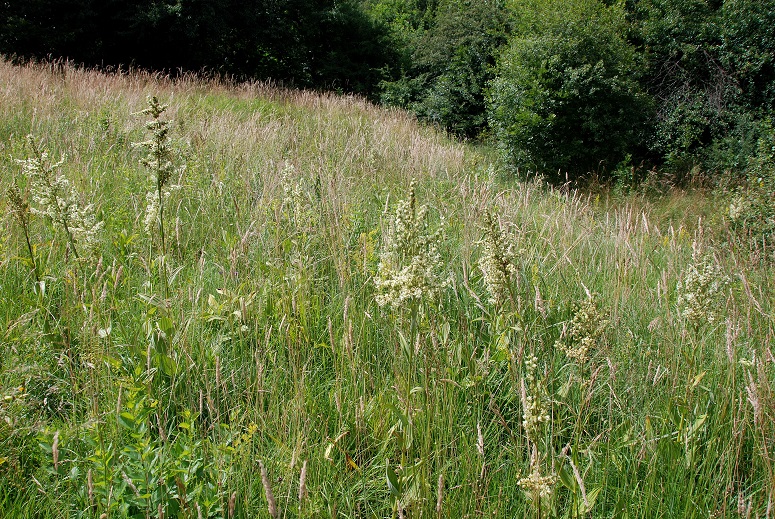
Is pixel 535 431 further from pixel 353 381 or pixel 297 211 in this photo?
pixel 297 211

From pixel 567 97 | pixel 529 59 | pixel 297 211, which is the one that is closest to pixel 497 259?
pixel 297 211

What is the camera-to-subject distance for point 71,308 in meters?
2.03

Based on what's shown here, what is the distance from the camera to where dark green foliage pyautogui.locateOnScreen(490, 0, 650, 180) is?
10.5 metres

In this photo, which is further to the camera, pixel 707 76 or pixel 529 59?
pixel 707 76

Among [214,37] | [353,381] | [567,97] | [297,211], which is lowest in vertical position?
[353,381]

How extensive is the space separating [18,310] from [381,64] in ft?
66.6

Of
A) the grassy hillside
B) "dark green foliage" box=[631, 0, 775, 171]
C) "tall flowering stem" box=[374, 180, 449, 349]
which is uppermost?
"dark green foliage" box=[631, 0, 775, 171]

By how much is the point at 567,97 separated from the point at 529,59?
1.22 m

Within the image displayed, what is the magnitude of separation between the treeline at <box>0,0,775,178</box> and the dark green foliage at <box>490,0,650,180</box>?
29mm

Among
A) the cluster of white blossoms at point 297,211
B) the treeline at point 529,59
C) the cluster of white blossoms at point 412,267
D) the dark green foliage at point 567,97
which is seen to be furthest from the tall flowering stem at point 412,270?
the treeline at point 529,59

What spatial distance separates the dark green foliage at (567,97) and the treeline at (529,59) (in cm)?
3

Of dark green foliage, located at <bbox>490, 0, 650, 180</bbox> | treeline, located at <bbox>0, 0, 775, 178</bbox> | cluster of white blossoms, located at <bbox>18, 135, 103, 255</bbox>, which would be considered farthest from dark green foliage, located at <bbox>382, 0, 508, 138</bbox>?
cluster of white blossoms, located at <bbox>18, 135, 103, 255</bbox>

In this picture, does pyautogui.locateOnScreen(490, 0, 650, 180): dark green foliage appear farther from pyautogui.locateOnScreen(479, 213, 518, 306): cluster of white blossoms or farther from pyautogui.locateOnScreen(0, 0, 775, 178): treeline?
pyautogui.locateOnScreen(479, 213, 518, 306): cluster of white blossoms

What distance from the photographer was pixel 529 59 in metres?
11.0
